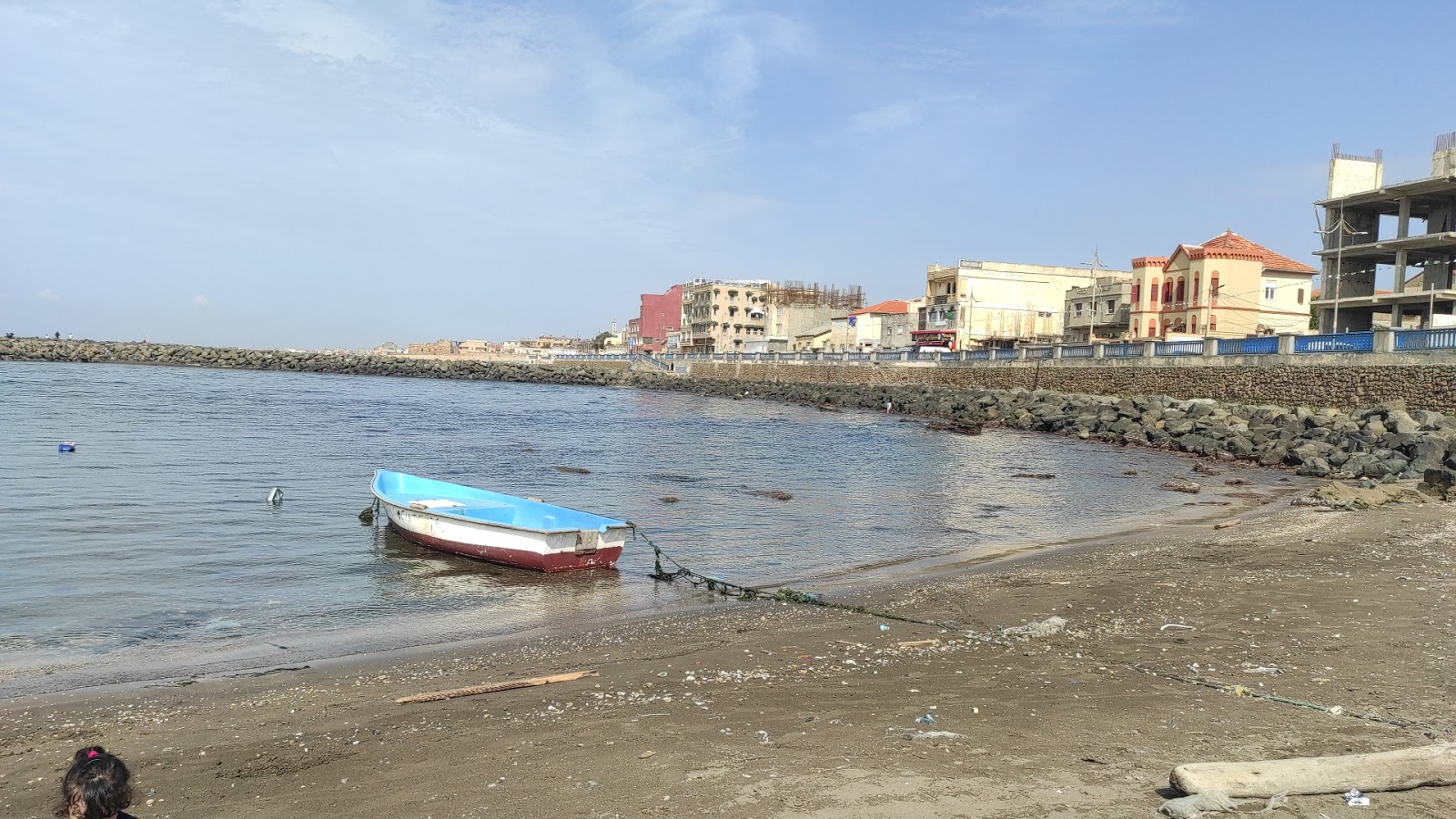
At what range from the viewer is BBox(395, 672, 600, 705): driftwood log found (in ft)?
24.7

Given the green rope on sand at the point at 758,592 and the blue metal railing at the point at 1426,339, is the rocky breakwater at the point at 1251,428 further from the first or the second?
the green rope on sand at the point at 758,592

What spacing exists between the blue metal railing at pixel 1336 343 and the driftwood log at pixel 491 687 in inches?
1322

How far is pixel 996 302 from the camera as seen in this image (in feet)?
278

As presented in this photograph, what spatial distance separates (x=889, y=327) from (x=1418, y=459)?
77.7 m

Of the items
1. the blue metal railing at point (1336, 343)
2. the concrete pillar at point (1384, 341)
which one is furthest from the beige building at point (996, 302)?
the concrete pillar at point (1384, 341)

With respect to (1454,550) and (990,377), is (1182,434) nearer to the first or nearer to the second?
(1454,550)

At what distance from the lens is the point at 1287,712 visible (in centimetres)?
660

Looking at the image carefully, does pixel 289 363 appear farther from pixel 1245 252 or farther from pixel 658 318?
pixel 1245 252

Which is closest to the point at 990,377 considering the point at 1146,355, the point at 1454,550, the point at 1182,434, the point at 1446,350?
the point at 1146,355

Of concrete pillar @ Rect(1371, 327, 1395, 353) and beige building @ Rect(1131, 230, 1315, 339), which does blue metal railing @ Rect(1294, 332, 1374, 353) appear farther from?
beige building @ Rect(1131, 230, 1315, 339)

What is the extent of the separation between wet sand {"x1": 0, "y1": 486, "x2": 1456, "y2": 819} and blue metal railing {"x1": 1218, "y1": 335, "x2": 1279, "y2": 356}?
97.5 ft

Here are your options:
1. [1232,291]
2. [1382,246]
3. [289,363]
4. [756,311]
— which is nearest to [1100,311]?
[1232,291]

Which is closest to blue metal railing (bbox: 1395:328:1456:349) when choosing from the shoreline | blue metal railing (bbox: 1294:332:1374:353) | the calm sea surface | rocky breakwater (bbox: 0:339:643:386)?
blue metal railing (bbox: 1294:332:1374:353)

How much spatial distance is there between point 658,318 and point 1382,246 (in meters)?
119
